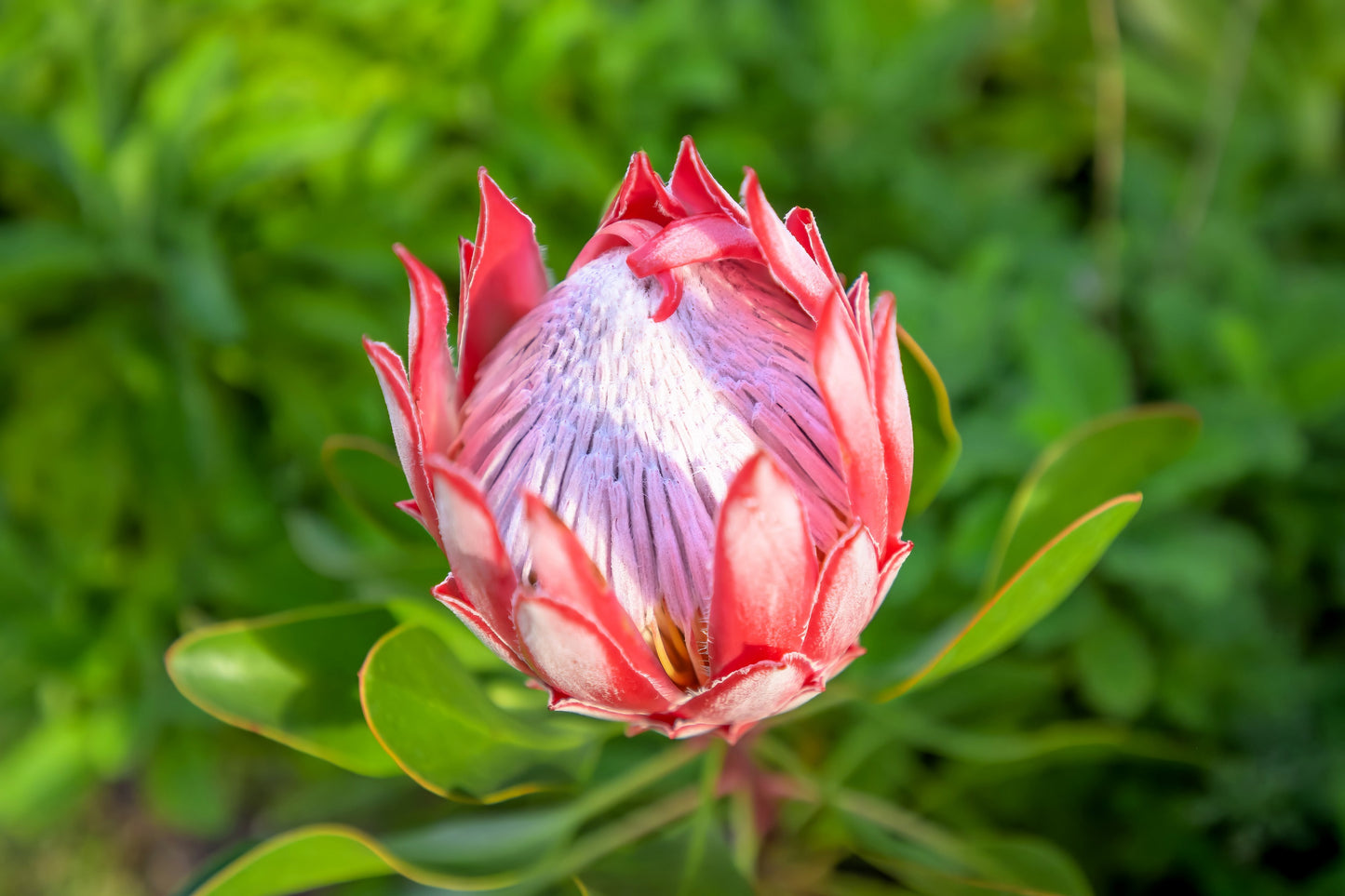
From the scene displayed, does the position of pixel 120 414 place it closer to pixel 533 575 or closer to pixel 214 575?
pixel 214 575

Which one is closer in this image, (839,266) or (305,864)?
(305,864)

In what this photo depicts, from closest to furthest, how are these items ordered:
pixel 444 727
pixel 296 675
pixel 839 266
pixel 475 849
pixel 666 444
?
pixel 666 444
pixel 444 727
pixel 296 675
pixel 475 849
pixel 839 266

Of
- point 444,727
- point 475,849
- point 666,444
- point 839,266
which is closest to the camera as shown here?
point 666,444

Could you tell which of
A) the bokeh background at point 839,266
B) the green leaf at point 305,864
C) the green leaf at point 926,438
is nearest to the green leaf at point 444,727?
the green leaf at point 305,864

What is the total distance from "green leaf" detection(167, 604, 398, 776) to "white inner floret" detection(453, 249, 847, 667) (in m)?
0.38

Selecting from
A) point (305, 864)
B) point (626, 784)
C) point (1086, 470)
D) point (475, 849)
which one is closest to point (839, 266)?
point (1086, 470)

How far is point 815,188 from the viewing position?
79.6 inches

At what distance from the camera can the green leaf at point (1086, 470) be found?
1.07 meters

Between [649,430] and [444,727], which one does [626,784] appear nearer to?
[444,727]

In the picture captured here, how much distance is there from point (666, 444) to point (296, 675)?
Result: 1.72 feet

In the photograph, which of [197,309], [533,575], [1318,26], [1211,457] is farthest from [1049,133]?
[533,575]

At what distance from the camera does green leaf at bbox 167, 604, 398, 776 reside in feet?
3.09

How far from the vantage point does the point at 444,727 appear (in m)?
0.88

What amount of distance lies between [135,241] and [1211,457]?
163cm
